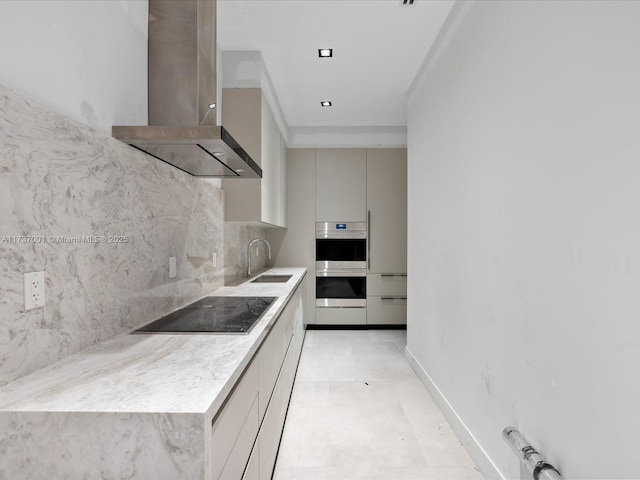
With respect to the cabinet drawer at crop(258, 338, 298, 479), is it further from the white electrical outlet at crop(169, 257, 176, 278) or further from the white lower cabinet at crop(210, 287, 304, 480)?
the white electrical outlet at crop(169, 257, 176, 278)

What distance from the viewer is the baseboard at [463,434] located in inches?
70.9

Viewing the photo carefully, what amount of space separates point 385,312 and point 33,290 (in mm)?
4258

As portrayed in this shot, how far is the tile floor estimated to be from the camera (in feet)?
6.39

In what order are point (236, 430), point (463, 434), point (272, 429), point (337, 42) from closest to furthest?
point (236, 430) < point (272, 429) < point (463, 434) < point (337, 42)

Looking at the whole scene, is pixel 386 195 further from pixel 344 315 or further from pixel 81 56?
pixel 81 56

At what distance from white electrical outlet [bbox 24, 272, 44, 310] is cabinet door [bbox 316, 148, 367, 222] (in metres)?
3.85

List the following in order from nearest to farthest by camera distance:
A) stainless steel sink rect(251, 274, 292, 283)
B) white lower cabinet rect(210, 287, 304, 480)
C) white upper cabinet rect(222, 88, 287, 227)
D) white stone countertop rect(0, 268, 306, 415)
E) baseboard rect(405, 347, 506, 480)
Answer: white stone countertop rect(0, 268, 306, 415) → white lower cabinet rect(210, 287, 304, 480) → baseboard rect(405, 347, 506, 480) → white upper cabinet rect(222, 88, 287, 227) → stainless steel sink rect(251, 274, 292, 283)

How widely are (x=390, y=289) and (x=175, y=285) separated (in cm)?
338

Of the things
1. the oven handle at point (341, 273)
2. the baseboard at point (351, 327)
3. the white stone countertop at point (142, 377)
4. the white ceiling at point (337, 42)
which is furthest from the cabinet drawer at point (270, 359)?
the baseboard at point (351, 327)

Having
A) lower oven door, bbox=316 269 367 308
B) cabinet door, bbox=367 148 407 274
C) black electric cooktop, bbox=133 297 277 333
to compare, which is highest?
cabinet door, bbox=367 148 407 274

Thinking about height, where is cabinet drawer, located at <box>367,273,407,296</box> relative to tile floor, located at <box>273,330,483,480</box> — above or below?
above

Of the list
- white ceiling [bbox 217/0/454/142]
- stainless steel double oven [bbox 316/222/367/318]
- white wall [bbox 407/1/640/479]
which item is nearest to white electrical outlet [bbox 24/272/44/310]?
white wall [bbox 407/1/640/479]

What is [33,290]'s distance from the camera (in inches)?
40.7

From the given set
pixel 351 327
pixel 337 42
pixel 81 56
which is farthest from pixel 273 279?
pixel 81 56
